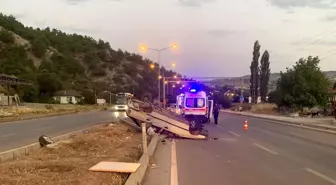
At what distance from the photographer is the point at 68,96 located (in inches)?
4902

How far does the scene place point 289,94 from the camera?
72125 millimetres

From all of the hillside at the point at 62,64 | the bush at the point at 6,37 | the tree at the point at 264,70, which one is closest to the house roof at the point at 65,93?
the hillside at the point at 62,64

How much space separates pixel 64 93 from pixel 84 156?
112 m

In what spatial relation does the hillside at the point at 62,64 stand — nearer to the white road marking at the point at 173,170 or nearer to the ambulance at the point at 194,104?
the ambulance at the point at 194,104

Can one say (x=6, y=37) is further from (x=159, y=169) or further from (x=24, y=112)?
(x=159, y=169)

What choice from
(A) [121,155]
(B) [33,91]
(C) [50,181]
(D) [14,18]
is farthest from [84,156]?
(D) [14,18]

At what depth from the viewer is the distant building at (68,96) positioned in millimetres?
121537

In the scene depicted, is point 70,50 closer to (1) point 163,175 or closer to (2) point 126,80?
(2) point 126,80

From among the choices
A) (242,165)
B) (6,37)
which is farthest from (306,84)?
(6,37)

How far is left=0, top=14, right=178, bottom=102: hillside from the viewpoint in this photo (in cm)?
11794

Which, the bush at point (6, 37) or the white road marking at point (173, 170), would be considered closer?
the white road marking at point (173, 170)

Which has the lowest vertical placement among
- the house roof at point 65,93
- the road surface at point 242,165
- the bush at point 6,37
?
the road surface at point 242,165

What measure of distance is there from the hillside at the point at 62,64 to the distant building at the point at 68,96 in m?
1.85

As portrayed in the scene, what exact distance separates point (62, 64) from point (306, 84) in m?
96.9
